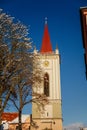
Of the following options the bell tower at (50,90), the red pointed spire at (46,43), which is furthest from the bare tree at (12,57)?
the red pointed spire at (46,43)

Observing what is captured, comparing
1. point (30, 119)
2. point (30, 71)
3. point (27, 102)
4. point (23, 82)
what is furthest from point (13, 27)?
point (30, 119)

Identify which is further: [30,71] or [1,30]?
[30,71]

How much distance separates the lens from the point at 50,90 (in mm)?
67375

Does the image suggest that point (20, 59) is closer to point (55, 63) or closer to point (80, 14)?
point (80, 14)

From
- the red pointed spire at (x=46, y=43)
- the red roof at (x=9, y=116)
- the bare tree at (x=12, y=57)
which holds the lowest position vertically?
the red roof at (x=9, y=116)

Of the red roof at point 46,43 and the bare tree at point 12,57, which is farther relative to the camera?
the red roof at point 46,43

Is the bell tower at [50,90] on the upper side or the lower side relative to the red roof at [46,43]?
lower

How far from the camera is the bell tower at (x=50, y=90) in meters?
64.6

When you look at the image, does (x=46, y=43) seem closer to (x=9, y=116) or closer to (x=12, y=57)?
(x=9, y=116)

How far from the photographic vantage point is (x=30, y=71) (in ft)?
105

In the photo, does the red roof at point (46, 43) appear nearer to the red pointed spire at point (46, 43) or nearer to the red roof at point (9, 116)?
the red pointed spire at point (46, 43)

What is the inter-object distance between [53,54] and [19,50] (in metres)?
43.0

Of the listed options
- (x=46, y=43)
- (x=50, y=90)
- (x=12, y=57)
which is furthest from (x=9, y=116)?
(x=12, y=57)

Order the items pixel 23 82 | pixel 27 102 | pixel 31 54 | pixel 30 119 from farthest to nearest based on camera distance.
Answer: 1. pixel 30 119
2. pixel 27 102
3. pixel 23 82
4. pixel 31 54
